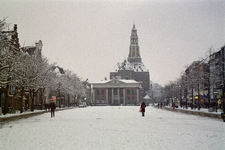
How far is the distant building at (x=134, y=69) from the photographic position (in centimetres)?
16911

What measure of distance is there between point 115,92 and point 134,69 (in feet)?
120

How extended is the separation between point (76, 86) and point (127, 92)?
165 ft

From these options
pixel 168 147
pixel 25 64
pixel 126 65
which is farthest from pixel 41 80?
pixel 126 65

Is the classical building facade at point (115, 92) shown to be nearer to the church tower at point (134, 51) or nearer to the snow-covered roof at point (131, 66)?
the snow-covered roof at point (131, 66)

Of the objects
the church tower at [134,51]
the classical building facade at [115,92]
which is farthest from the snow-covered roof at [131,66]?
the classical building facade at [115,92]

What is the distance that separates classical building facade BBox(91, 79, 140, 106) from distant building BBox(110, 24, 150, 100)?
2157cm

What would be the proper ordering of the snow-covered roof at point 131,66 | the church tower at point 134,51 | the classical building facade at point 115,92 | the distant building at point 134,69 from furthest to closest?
the church tower at point 134,51 < the snow-covered roof at point 131,66 < the distant building at point 134,69 < the classical building facade at point 115,92

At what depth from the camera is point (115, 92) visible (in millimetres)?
143875

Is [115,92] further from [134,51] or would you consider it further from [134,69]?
[134,51]

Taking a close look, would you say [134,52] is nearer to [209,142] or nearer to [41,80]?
[41,80]

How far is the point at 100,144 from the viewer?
38.9ft

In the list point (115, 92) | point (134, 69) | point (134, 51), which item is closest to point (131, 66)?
point (134, 69)

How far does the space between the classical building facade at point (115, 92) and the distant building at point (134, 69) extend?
21.6 meters

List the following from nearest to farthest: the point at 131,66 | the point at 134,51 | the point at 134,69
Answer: the point at 131,66
the point at 134,69
the point at 134,51
